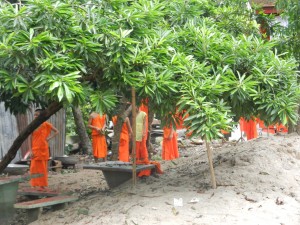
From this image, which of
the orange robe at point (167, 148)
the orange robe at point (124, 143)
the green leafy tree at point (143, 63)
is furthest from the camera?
the orange robe at point (167, 148)

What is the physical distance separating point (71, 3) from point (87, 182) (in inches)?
213

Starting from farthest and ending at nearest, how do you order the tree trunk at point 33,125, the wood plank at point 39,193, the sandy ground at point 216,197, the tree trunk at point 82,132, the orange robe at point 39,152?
the tree trunk at point 82,132, the orange robe at point 39,152, the wood plank at point 39,193, the tree trunk at point 33,125, the sandy ground at point 216,197

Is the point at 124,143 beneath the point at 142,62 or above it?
beneath

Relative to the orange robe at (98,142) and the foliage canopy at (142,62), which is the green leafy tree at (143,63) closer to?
the foliage canopy at (142,62)

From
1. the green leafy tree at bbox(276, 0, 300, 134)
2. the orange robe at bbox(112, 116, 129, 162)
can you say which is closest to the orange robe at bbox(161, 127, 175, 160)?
the orange robe at bbox(112, 116, 129, 162)

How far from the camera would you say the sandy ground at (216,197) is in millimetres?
6052

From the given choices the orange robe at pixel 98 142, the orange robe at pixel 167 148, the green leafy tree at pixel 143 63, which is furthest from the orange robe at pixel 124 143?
the green leafy tree at pixel 143 63

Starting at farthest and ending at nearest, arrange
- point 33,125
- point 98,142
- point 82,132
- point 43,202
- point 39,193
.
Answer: point 82,132
point 98,142
point 33,125
point 39,193
point 43,202

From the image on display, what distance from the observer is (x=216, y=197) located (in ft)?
21.4

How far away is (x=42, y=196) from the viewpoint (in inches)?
304

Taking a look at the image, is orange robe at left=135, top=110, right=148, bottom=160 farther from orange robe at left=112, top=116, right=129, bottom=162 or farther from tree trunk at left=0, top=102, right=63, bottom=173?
tree trunk at left=0, top=102, right=63, bottom=173

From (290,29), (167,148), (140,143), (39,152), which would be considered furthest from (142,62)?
(167,148)

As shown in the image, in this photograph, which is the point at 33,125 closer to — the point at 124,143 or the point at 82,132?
the point at 124,143

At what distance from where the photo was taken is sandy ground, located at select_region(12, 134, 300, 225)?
6.05 m
